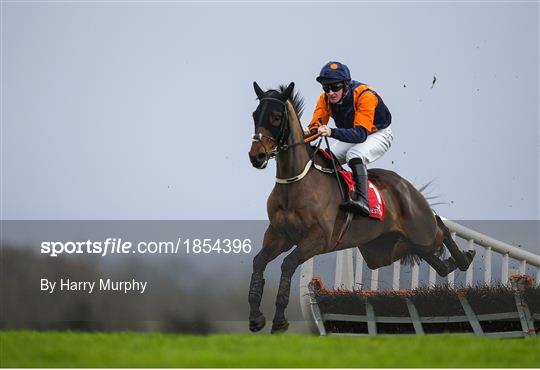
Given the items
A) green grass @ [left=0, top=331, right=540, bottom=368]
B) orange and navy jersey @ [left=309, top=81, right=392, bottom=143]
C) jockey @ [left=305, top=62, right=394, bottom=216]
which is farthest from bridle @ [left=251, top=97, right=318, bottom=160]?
green grass @ [left=0, top=331, right=540, bottom=368]

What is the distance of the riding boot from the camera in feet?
21.3

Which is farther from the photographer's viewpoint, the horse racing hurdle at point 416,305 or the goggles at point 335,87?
the horse racing hurdle at point 416,305

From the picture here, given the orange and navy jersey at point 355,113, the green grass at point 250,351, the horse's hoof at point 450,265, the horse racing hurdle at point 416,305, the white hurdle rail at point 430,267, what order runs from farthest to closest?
1. the horse's hoof at point 450,265
2. the white hurdle rail at point 430,267
3. the horse racing hurdle at point 416,305
4. the orange and navy jersey at point 355,113
5. the green grass at point 250,351

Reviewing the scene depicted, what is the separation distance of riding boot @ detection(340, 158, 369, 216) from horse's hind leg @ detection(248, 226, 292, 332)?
20.3 inches

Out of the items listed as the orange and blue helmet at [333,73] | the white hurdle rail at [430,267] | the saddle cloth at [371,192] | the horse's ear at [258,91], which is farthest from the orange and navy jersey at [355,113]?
the white hurdle rail at [430,267]

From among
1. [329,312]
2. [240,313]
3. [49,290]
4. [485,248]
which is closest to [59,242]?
[49,290]

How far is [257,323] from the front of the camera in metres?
6.14

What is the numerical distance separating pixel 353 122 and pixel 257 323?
4.74 feet

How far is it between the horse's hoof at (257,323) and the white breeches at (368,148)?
4.00 ft

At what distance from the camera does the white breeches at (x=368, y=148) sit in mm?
6586

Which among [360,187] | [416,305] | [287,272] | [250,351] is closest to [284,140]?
[360,187]

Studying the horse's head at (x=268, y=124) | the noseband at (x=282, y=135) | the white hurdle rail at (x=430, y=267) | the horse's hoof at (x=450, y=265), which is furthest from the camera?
the horse's hoof at (x=450, y=265)

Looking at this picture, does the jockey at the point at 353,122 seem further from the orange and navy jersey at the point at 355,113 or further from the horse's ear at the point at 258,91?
the horse's ear at the point at 258,91

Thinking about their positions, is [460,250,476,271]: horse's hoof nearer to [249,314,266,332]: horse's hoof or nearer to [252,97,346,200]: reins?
[252,97,346,200]: reins
